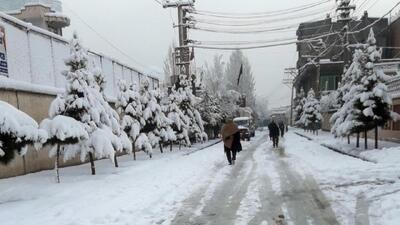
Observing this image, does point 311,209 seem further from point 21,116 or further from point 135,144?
point 135,144

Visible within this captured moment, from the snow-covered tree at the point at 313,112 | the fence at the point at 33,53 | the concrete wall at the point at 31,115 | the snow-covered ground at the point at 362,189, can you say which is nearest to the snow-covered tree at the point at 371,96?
the snow-covered ground at the point at 362,189

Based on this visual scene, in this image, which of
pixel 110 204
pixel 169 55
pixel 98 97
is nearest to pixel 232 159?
pixel 98 97

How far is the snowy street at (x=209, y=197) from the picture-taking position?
25.9 ft

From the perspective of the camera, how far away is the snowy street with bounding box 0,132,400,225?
25.9 ft

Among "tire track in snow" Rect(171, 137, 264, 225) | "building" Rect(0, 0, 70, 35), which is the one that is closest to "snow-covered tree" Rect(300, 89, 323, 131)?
"building" Rect(0, 0, 70, 35)

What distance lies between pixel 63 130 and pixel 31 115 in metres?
3.86

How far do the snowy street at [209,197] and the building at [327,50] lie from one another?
155 feet

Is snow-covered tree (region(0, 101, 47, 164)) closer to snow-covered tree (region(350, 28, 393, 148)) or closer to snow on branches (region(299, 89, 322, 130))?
snow-covered tree (region(350, 28, 393, 148))

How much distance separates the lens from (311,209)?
8344 mm

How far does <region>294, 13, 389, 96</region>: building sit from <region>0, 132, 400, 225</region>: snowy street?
1862 inches

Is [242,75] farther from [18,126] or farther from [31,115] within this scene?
[18,126]

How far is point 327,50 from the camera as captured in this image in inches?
2630

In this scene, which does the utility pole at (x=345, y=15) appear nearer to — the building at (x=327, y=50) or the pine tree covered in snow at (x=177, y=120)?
the pine tree covered in snow at (x=177, y=120)

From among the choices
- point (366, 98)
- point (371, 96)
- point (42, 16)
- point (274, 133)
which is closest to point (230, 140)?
point (366, 98)
